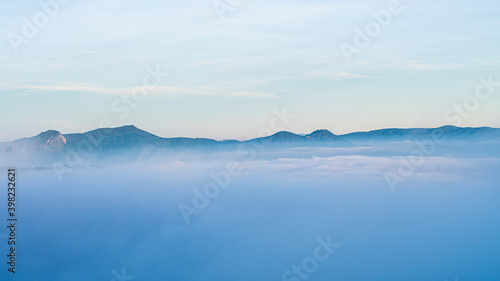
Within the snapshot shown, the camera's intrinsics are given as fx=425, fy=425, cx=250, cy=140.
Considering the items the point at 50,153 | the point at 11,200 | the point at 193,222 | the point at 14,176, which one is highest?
the point at 50,153

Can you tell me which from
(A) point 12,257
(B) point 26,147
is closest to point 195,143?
(B) point 26,147

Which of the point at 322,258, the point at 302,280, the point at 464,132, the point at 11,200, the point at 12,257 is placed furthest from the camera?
the point at 464,132

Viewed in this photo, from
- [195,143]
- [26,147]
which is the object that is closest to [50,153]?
[26,147]

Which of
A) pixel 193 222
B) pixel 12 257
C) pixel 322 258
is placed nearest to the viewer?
pixel 12 257

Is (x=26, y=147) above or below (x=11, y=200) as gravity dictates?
above

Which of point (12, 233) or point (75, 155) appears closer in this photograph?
point (12, 233)

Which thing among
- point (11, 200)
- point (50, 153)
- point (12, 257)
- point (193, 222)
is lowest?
point (12, 257)

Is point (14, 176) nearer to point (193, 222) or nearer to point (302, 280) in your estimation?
point (302, 280)

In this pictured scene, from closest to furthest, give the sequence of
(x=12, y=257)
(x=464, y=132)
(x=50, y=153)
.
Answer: (x=12, y=257)
(x=50, y=153)
(x=464, y=132)

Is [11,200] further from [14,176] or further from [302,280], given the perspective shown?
[302,280]
